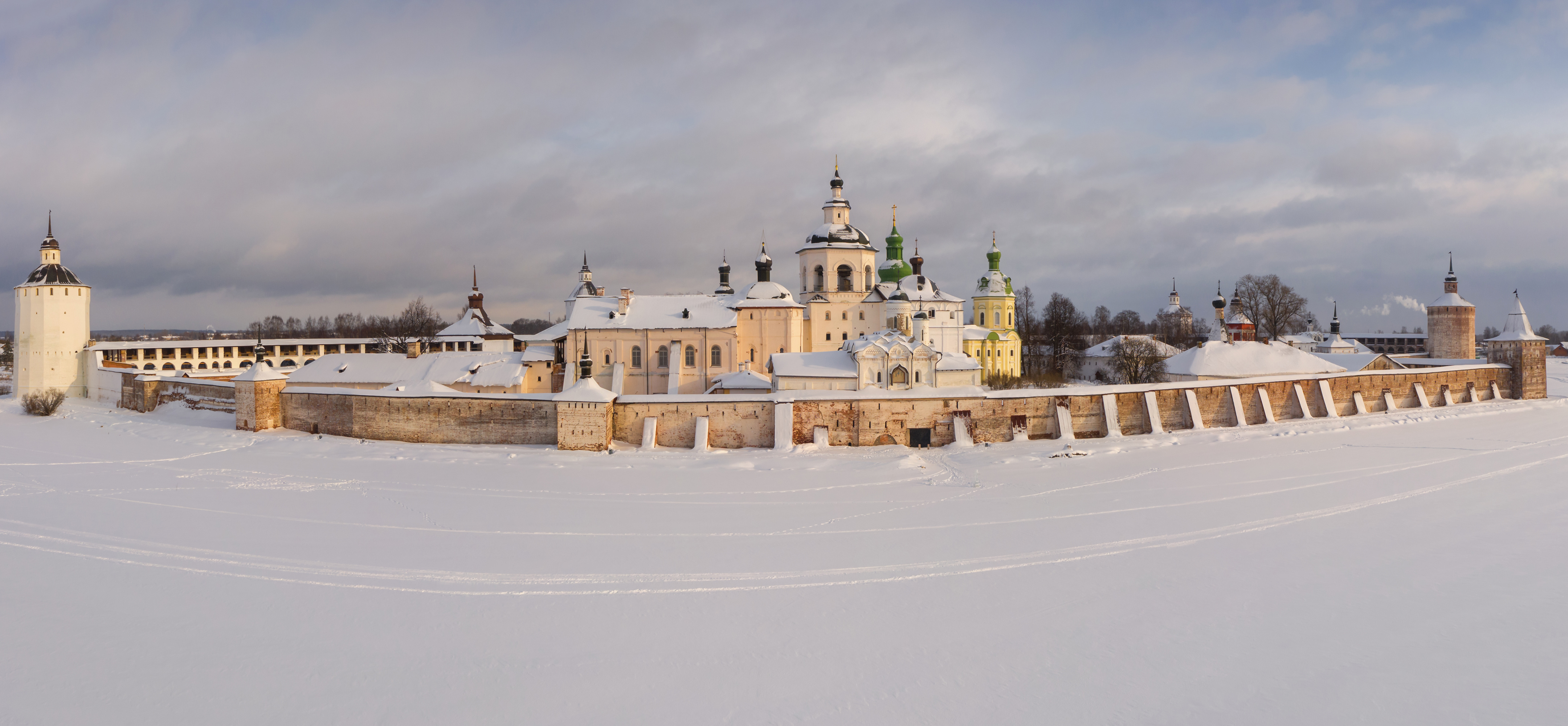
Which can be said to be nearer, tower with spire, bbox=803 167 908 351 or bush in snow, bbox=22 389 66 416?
bush in snow, bbox=22 389 66 416

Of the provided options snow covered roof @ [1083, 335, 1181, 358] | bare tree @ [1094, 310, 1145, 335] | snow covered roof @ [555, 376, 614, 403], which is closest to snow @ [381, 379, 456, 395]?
snow covered roof @ [555, 376, 614, 403]

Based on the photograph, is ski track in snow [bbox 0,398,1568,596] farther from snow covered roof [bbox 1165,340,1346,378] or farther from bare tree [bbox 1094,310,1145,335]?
bare tree [bbox 1094,310,1145,335]

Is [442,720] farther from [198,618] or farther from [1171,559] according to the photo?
[1171,559]

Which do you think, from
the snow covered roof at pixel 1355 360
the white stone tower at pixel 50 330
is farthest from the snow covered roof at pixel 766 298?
the white stone tower at pixel 50 330

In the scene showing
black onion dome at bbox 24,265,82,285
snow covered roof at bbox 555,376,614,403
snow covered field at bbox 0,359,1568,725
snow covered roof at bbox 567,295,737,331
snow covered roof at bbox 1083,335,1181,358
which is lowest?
snow covered field at bbox 0,359,1568,725

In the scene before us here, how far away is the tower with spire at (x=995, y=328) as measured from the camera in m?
32.2

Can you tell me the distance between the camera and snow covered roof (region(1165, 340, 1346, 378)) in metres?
24.3

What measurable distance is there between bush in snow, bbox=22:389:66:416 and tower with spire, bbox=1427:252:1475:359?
50.9 m

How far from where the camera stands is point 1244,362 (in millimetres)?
24781

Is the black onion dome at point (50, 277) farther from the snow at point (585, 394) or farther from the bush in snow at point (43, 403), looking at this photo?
the snow at point (585, 394)

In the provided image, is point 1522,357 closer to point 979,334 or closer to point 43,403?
point 979,334

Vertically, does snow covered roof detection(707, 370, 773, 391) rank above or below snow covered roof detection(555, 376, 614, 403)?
above

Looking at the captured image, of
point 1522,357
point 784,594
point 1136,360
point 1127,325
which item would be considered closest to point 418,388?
point 784,594

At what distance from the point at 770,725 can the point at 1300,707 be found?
4.02m
